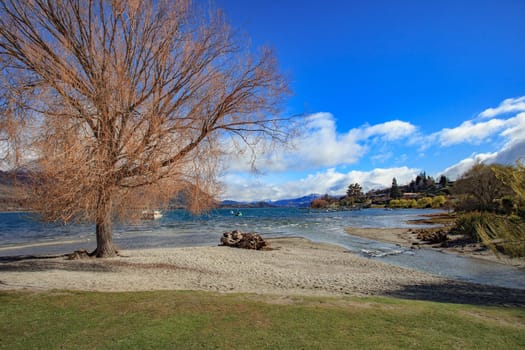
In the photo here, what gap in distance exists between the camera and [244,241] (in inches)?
858

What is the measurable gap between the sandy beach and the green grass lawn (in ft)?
6.51

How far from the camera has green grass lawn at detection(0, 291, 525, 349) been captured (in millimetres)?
4562

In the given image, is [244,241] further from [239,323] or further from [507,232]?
[239,323]

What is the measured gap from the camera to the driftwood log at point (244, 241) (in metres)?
21.4

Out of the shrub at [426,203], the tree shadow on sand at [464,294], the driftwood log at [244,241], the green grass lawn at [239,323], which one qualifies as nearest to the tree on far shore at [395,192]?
the shrub at [426,203]

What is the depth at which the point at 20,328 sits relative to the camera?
5051 millimetres

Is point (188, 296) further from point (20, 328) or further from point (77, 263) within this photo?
point (77, 263)

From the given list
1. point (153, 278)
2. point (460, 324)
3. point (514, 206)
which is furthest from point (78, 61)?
point (514, 206)

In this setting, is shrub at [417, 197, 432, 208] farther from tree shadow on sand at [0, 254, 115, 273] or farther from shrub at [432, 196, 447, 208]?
tree shadow on sand at [0, 254, 115, 273]

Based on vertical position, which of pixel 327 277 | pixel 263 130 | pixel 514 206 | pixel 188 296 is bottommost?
pixel 327 277

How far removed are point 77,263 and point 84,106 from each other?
7.01 meters

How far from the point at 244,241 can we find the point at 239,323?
16.6 m

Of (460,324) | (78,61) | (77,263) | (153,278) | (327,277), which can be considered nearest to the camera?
(460,324)

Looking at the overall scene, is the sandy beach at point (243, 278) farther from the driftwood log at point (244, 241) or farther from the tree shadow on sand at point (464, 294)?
the driftwood log at point (244, 241)
